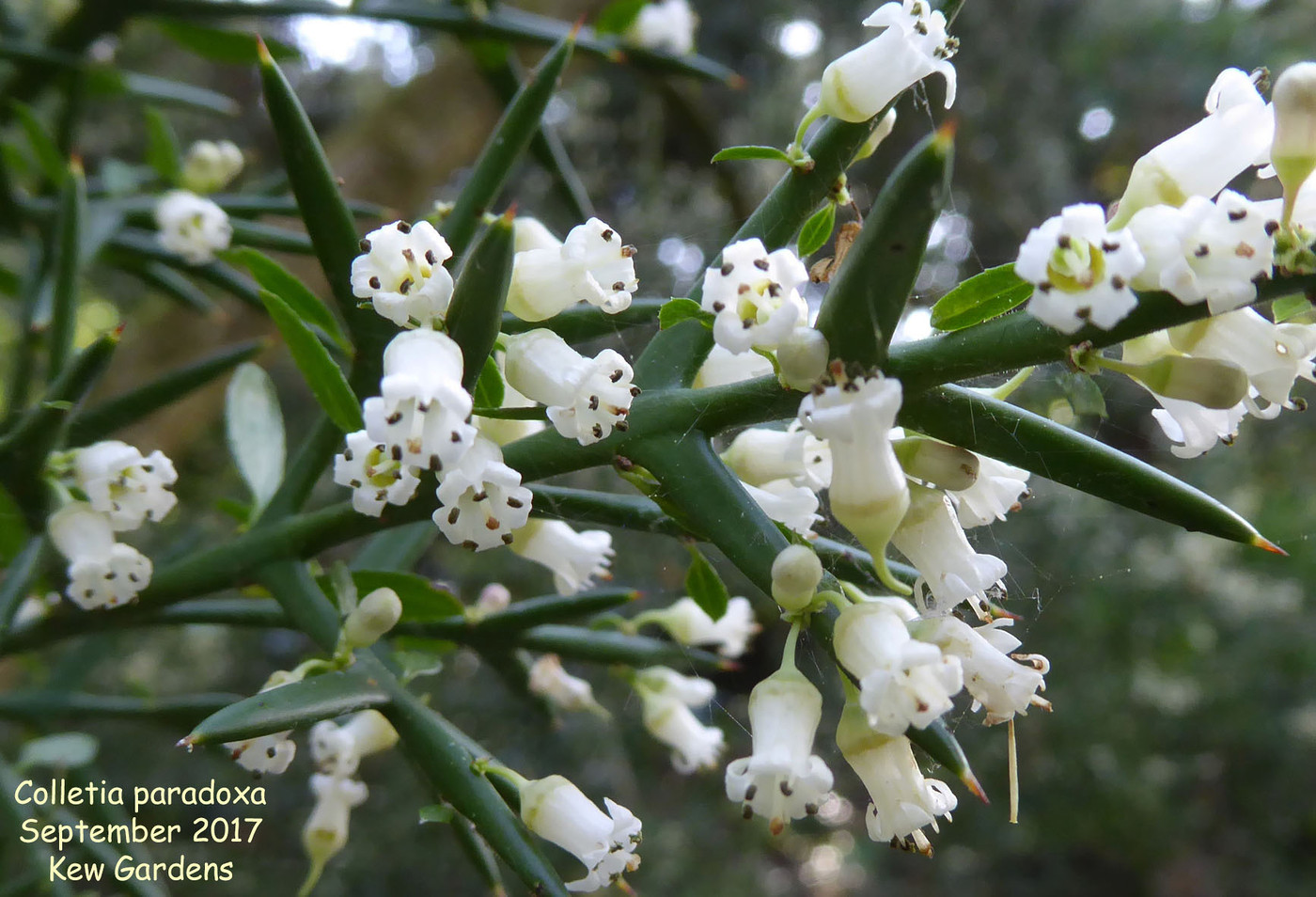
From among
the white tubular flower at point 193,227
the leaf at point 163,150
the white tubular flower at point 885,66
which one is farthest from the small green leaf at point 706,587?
the leaf at point 163,150

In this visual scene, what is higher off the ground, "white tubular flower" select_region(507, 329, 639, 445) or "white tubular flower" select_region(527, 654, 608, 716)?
"white tubular flower" select_region(507, 329, 639, 445)

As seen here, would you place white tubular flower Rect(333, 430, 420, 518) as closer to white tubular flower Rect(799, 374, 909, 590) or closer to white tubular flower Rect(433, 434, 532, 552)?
Answer: white tubular flower Rect(433, 434, 532, 552)

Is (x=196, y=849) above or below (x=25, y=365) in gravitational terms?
below

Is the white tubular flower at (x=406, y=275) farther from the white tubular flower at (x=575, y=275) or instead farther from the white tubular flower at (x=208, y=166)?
the white tubular flower at (x=208, y=166)

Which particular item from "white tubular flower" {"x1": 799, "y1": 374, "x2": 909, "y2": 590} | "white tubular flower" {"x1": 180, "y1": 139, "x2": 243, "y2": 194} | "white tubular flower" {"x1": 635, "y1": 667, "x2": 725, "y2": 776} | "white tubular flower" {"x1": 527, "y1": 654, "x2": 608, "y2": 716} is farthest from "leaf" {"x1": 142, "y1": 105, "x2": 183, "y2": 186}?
"white tubular flower" {"x1": 799, "y1": 374, "x2": 909, "y2": 590}

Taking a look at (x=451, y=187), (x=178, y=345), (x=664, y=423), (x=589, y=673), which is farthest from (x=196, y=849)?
(x=664, y=423)

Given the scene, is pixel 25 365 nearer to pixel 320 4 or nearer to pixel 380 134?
pixel 320 4
